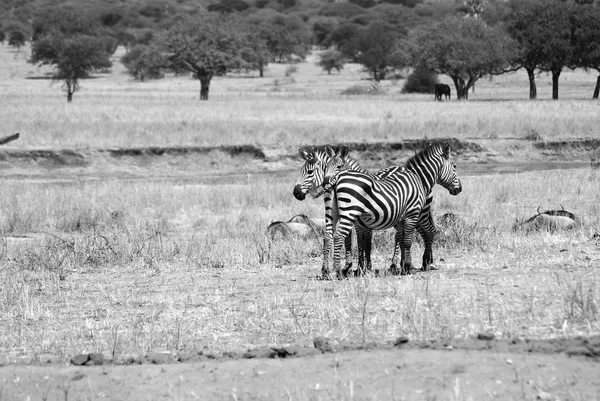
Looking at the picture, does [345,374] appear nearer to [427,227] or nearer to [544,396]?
[544,396]

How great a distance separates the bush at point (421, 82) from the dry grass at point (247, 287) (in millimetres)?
49180

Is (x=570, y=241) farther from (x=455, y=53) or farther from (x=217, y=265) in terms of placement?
(x=455, y=53)

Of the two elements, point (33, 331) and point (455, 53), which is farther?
point (455, 53)

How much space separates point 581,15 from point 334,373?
54.4 m

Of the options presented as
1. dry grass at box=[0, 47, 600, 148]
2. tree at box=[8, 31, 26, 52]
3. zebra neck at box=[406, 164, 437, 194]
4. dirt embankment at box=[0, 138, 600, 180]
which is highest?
tree at box=[8, 31, 26, 52]

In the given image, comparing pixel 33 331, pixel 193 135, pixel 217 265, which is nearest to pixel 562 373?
pixel 33 331

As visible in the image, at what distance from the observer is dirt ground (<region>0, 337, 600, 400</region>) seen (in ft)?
20.1

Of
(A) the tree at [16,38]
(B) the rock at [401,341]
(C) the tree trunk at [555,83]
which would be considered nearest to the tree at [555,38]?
(C) the tree trunk at [555,83]

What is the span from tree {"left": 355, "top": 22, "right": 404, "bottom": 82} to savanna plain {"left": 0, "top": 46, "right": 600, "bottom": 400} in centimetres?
4867

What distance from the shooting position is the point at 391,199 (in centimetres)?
998

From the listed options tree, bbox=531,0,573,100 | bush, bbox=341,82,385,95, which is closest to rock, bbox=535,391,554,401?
tree, bbox=531,0,573,100

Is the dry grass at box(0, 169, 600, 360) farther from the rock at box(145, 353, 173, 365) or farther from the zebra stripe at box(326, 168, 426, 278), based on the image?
the zebra stripe at box(326, 168, 426, 278)

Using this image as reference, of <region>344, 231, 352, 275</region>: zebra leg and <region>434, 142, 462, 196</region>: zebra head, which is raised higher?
<region>434, 142, 462, 196</region>: zebra head

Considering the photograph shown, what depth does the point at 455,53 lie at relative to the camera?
55781mm
